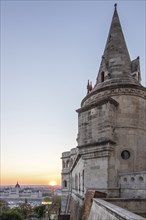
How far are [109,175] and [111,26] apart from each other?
374 inches

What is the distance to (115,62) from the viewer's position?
1557 cm

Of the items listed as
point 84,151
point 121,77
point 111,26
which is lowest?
point 84,151

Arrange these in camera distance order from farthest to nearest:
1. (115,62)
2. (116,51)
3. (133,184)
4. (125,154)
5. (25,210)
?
(25,210) → (116,51) → (115,62) → (125,154) → (133,184)

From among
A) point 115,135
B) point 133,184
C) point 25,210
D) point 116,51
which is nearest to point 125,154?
point 115,135

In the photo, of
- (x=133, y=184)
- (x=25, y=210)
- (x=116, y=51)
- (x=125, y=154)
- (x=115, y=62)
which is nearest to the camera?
(x=133, y=184)

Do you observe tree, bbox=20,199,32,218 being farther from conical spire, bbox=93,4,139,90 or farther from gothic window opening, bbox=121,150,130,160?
gothic window opening, bbox=121,150,130,160

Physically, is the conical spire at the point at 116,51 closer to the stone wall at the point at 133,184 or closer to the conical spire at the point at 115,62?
the conical spire at the point at 115,62

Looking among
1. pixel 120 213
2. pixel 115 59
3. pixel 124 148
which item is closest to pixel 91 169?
pixel 124 148

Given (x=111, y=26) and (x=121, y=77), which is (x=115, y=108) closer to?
(x=121, y=77)

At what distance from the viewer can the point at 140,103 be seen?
1422 centimetres

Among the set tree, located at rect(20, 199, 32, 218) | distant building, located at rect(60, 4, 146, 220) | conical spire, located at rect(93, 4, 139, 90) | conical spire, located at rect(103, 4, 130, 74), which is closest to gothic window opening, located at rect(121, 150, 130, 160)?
distant building, located at rect(60, 4, 146, 220)

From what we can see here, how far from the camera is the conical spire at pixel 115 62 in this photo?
15.0 meters

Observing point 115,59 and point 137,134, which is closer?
point 137,134

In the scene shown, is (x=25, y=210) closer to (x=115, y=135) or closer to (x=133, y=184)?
(x=115, y=135)
